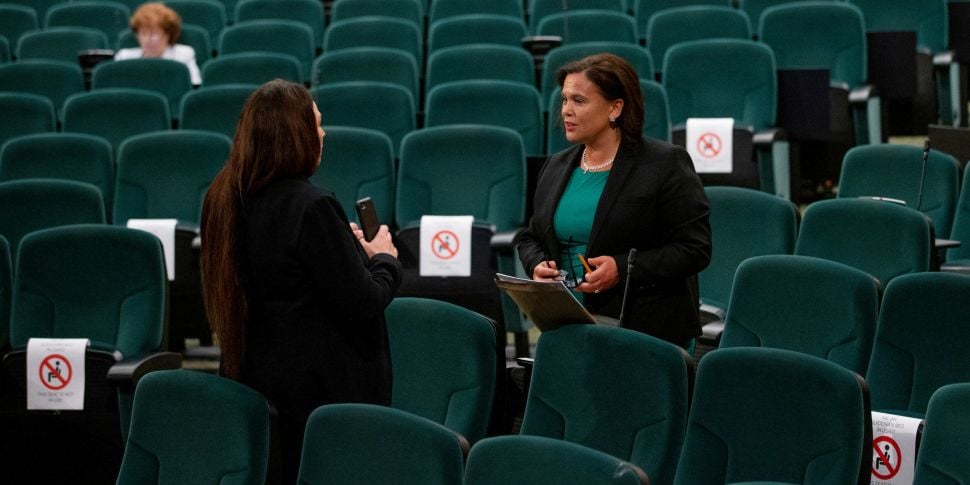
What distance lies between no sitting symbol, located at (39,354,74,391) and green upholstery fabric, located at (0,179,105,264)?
809mm

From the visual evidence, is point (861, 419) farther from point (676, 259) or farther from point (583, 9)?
point (583, 9)

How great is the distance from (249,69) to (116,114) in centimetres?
70

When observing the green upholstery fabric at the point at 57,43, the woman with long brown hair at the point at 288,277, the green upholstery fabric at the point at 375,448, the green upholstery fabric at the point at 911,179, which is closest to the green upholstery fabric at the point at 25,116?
the green upholstery fabric at the point at 57,43

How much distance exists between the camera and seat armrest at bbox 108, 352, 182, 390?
126 inches

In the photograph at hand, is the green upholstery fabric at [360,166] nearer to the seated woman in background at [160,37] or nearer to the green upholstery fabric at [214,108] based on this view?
the green upholstery fabric at [214,108]

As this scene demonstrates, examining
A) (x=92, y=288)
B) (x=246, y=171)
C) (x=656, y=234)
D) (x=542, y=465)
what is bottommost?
(x=92, y=288)

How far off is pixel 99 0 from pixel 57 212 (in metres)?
3.50

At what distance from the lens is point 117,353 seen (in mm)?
3336

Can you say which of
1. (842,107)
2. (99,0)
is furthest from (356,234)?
(99,0)

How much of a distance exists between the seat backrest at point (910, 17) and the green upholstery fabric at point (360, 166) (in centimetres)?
252

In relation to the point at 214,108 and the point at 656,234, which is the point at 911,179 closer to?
the point at 656,234

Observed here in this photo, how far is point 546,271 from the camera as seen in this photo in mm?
2689

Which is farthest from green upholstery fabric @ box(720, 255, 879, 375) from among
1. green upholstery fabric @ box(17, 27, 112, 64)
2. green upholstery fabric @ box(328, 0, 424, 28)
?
green upholstery fabric @ box(17, 27, 112, 64)

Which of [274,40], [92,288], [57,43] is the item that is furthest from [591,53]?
[57,43]
